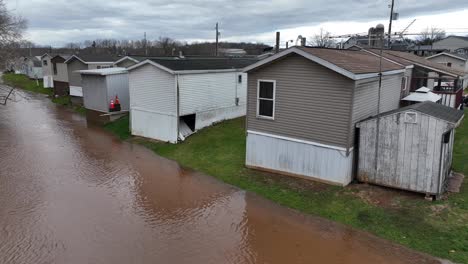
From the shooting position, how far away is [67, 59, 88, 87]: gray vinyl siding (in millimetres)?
32094

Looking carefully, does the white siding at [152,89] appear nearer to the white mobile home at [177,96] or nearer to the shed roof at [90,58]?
the white mobile home at [177,96]

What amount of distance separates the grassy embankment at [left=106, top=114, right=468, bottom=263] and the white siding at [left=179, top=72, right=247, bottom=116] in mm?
3503

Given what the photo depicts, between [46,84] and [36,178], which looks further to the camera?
[46,84]

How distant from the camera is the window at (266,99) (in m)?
13.5

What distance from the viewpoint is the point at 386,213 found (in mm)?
10250

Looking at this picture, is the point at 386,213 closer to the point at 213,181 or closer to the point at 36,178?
the point at 213,181

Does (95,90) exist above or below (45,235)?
above

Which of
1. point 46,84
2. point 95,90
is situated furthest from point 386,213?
point 46,84

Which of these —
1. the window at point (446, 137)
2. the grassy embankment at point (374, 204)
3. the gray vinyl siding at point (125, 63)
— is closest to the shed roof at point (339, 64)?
the window at point (446, 137)

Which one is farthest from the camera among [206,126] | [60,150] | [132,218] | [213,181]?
[206,126]

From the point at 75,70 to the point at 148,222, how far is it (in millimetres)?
26587

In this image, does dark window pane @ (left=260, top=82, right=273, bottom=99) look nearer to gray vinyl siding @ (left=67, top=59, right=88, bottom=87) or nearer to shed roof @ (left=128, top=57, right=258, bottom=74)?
shed roof @ (left=128, top=57, right=258, bottom=74)

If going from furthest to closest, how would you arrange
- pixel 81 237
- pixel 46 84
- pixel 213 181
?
pixel 46 84 < pixel 213 181 < pixel 81 237

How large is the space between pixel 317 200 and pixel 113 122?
16754 mm
